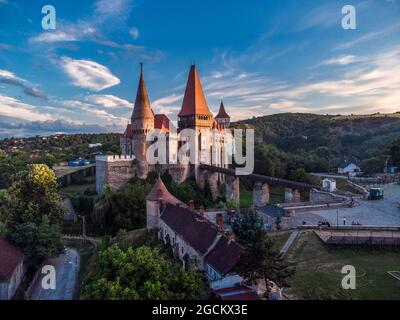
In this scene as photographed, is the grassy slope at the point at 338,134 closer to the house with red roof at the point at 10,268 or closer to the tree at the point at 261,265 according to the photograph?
the tree at the point at 261,265

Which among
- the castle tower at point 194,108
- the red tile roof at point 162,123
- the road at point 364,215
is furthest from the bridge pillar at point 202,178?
the road at point 364,215

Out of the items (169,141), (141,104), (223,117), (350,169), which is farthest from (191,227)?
(223,117)

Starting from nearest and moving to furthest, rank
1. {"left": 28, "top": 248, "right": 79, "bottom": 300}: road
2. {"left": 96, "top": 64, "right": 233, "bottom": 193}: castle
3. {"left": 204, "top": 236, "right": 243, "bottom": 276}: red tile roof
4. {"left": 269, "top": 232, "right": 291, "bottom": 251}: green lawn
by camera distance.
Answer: {"left": 204, "top": 236, "right": 243, "bottom": 276}: red tile roof
{"left": 269, "top": 232, "right": 291, "bottom": 251}: green lawn
{"left": 28, "top": 248, "right": 79, "bottom": 300}: road
{"left": 96, "top": 64, "right": 233, "bottom": 193}: castle

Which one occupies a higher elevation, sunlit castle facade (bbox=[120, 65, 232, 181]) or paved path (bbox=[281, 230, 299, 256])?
sunlit castle facade (bbox=[120, 65, 232, 181])

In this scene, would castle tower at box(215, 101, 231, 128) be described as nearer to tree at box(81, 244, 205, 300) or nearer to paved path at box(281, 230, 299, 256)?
paved path at box(281, 230, 299, 256)

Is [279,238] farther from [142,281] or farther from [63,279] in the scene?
[63,279]

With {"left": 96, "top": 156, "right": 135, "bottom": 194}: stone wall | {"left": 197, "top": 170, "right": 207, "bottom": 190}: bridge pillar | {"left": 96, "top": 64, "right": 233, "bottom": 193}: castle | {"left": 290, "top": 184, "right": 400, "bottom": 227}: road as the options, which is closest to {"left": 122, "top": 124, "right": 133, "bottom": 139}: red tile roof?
{"left": 96, "top": 64, "right": 233, "bottom": 193}: castle
